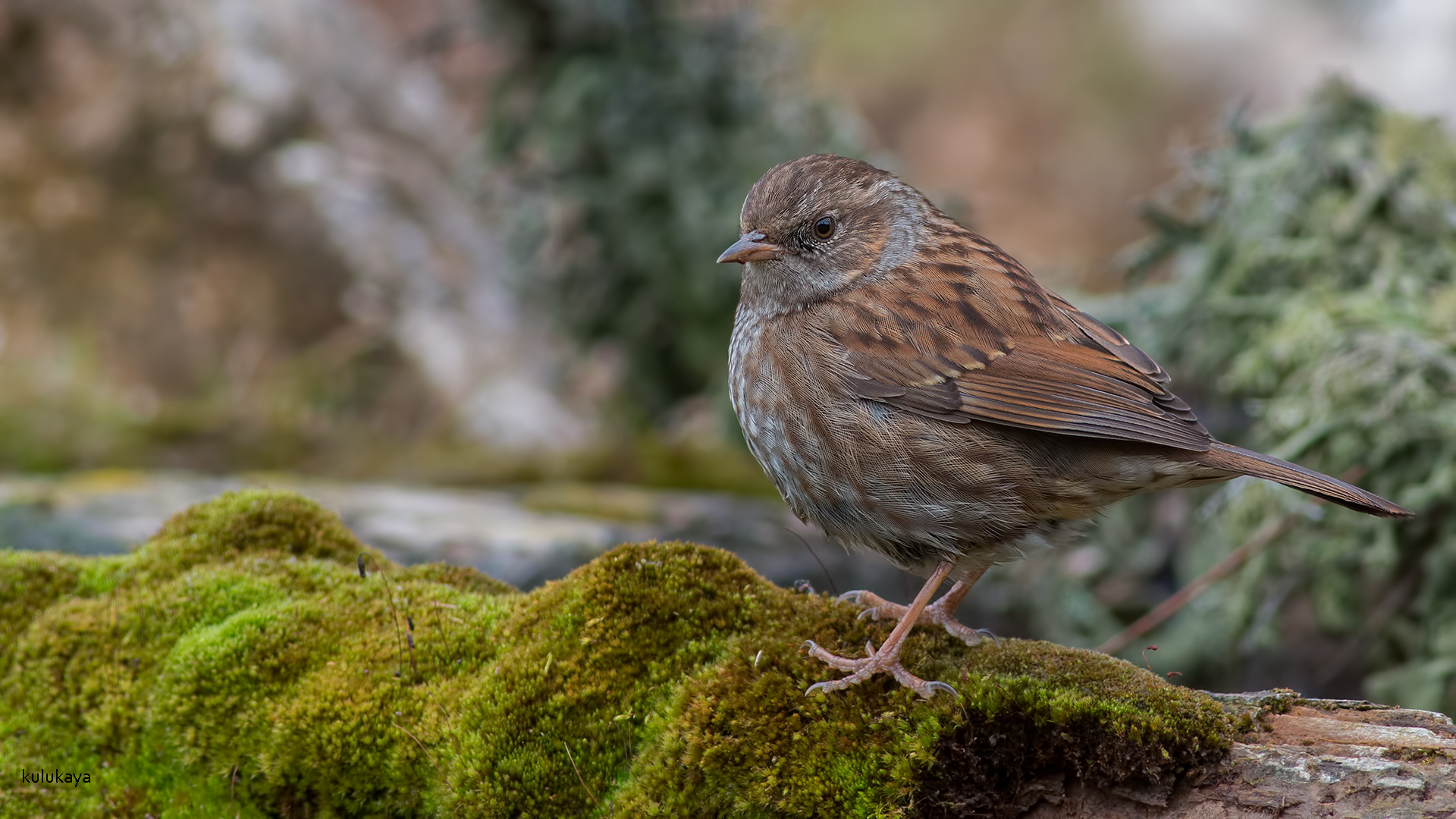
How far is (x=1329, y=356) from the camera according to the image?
470 cm

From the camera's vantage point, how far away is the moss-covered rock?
2.57m

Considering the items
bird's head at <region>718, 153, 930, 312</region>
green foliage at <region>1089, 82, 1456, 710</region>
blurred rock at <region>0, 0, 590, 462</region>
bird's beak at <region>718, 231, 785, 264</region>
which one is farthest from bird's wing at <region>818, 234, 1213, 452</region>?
blurred rock at <region>0, 0, 590, 462</region>

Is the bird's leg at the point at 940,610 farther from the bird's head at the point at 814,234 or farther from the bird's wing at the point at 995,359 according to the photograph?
the bird's head at the point at 814,234

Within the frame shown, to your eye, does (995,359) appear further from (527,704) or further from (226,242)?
(226,242)

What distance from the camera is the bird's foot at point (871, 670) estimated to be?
108 inches

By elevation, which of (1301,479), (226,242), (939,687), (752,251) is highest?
(226,242)

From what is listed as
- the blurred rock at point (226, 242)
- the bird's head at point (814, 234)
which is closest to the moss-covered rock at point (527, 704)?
the bird's head at point (814, 234)

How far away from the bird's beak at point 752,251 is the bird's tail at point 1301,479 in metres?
1.57

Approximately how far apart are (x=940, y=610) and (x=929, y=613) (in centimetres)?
6

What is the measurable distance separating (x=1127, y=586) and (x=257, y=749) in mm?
5180

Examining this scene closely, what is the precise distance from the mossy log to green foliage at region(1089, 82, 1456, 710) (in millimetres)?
2203

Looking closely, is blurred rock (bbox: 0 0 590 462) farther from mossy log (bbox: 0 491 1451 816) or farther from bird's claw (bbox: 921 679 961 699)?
bird's claw (bbox: 921 679 961 699)

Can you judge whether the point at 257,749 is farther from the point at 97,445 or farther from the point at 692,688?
the point at 97,445

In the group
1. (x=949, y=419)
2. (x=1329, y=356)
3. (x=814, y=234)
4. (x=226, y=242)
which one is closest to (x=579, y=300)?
(x=226, y=242)
